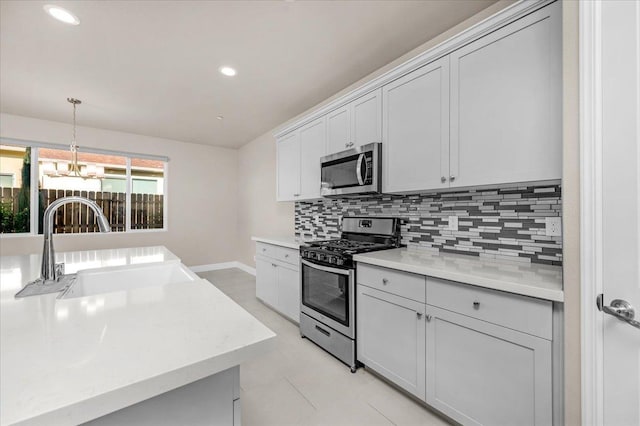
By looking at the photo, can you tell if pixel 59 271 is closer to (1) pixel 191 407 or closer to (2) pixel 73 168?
(1) pixel 191 407

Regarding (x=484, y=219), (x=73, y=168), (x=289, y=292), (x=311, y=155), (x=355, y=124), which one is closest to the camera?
(x=484, y=219)

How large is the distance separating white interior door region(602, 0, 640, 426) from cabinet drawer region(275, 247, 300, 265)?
2233 millimetres

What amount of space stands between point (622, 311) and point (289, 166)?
305 cm

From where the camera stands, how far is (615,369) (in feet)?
3.37

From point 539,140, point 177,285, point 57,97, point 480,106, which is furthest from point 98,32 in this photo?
point 539,140

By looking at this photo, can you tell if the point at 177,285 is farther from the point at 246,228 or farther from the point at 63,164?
the point at 63,164

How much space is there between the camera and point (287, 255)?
10.0 ft

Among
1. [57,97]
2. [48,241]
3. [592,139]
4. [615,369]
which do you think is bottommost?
[615,369]

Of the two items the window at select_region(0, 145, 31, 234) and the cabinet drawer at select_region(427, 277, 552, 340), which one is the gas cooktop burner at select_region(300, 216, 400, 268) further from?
the window at select_region(0, 145, 31, 234)

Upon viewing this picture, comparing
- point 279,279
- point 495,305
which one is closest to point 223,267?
point 279,279

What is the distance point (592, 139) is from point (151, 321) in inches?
65.3

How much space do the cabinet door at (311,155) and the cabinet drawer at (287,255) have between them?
0.64 m

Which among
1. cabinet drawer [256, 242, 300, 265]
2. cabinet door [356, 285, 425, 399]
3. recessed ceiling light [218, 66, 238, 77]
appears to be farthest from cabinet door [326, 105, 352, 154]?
cabinet door [356, 285, 425, 399]

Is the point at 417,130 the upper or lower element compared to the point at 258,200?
upper
